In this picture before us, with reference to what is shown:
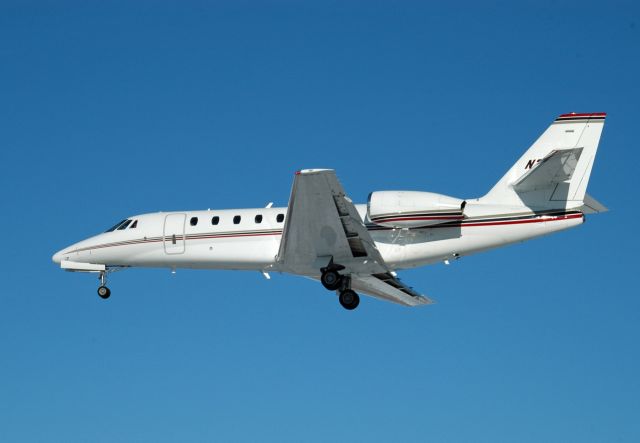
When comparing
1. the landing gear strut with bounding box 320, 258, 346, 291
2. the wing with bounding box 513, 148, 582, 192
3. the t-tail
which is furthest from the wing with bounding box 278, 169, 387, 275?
the wing with bounding box 513, 148, 582, 192

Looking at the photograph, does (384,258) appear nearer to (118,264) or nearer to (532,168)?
(532,168)

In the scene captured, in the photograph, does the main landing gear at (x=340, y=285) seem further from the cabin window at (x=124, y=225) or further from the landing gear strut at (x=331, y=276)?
the cabin window at (x=124, y=225)

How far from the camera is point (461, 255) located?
25688 millimetres

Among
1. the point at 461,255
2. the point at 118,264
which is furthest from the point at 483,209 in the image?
the point at 118,264

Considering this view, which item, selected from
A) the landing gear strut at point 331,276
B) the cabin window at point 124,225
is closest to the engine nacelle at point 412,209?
the landing gear strut at point 331,276

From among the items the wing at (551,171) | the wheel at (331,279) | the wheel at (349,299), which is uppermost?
the wing at (551,171)

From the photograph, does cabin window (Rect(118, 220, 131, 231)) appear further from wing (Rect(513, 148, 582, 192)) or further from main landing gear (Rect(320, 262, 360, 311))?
wing (Rect(513, 148, 582, 192))

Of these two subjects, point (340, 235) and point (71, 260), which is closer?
point (340, 235)

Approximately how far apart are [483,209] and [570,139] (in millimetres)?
2887

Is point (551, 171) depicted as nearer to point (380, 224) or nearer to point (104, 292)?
point (380, 224)

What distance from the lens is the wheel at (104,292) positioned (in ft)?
96.8

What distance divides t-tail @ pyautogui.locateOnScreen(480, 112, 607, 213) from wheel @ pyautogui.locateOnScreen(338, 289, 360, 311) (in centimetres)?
416

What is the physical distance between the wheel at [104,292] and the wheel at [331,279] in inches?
283

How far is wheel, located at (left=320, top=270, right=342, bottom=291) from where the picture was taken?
85.1 feet
